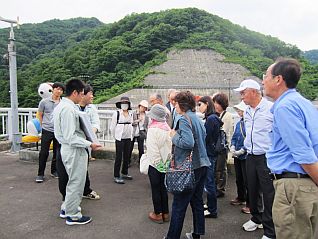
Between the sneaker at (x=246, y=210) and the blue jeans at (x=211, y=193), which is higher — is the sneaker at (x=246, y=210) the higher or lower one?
the lower one

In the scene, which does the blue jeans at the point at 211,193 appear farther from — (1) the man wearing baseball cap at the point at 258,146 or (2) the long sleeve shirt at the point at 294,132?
(2) the long sleeve shirt at the point at 294,132

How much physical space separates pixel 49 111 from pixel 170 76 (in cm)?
4213

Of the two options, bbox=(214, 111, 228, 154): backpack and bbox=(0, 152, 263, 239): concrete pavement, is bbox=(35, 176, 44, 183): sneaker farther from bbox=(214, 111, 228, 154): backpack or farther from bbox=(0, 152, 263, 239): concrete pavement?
bbox=(214, 111, 228, 154): backpack

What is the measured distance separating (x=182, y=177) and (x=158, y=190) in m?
0.86

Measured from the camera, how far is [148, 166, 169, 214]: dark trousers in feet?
12.1

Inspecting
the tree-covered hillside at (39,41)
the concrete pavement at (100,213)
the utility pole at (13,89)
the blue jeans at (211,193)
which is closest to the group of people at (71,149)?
the concrete pavement at (100,213)

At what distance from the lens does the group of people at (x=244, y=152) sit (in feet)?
6.28

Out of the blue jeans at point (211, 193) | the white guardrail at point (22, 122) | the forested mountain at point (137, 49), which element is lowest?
the blue jeans at point (211, 193)

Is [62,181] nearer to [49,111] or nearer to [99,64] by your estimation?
[49,111]

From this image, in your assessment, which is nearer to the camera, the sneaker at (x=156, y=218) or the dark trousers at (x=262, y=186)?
the dark trousers at (x=262, y=186)

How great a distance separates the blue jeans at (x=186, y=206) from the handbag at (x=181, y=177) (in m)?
0.09

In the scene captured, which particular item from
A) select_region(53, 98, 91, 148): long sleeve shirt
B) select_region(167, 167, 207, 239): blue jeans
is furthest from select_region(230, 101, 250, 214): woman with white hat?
select_region(53, 98, 91, 148): long sleeve shirt

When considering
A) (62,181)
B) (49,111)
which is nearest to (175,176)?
(62,181)

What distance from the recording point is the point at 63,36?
6131cm
